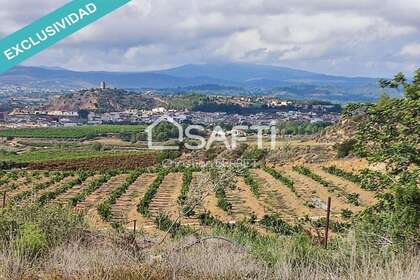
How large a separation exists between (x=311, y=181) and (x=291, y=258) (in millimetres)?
28944

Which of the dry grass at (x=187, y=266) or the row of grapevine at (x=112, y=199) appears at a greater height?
the dry grass at (x=187, y=266)

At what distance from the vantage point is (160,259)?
5012 mm

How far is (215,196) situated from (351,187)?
8.42 meters

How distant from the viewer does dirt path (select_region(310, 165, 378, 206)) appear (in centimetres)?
2541

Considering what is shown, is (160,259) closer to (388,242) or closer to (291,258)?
(291,258)

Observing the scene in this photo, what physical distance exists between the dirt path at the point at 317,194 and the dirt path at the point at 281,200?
0.68 m

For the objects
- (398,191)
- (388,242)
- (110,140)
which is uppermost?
(398,191)

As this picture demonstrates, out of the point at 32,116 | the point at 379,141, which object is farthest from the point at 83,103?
the point at 379,141

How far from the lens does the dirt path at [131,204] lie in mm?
21234

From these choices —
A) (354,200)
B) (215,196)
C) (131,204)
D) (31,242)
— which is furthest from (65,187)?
(31,242)

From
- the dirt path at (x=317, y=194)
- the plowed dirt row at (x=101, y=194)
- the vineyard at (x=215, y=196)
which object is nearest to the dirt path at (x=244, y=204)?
the vineyard at (x=215, y=196)

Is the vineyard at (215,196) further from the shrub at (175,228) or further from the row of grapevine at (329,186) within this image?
the shrub at (175,228)

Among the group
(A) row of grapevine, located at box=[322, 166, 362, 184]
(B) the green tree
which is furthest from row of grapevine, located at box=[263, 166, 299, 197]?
(B) the green tree

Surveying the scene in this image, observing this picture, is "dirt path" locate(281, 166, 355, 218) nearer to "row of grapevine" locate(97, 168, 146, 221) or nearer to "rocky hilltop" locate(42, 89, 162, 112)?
"row of grapevine" locate(97, 168, 146, 221)
